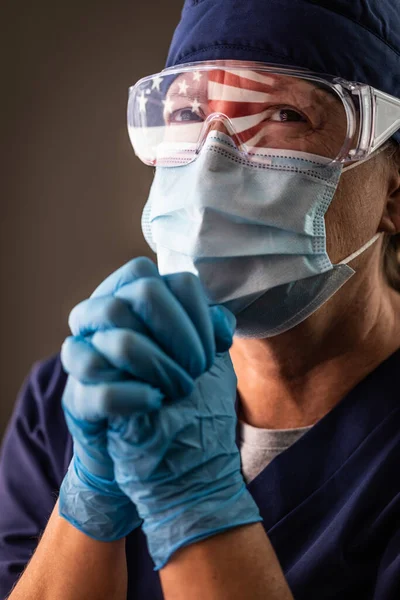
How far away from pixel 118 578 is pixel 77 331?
47cm

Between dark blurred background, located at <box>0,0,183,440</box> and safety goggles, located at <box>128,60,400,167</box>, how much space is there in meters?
1.24

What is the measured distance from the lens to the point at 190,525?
1.04 m

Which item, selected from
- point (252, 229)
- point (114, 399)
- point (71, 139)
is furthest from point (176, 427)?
point (71, 139)

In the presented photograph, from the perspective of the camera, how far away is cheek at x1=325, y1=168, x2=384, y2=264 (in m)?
1.35

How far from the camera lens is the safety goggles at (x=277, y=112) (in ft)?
4.29

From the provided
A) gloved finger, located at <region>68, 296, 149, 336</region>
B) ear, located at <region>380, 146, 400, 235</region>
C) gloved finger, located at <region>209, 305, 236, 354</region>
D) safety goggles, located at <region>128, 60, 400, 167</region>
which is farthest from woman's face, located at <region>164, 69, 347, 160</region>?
gloved finger, located at <region>68, 296, 149, 336</region>

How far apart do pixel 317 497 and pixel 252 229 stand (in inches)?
19.4

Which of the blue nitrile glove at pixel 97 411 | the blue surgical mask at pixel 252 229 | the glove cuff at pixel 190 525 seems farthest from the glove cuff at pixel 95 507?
the blue surgical mask at pixel 252 229

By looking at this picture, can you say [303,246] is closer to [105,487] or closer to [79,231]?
[105,487]

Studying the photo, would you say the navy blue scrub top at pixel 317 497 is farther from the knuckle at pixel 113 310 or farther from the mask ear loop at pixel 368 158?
the knuckle at pixel 113 310

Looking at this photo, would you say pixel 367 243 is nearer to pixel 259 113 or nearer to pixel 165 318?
pixel 259 113

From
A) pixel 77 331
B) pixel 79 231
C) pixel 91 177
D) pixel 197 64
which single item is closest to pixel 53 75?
pixel 91 177

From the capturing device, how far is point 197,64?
1.37 m

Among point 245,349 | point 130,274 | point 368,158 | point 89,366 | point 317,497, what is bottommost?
point 317,497
